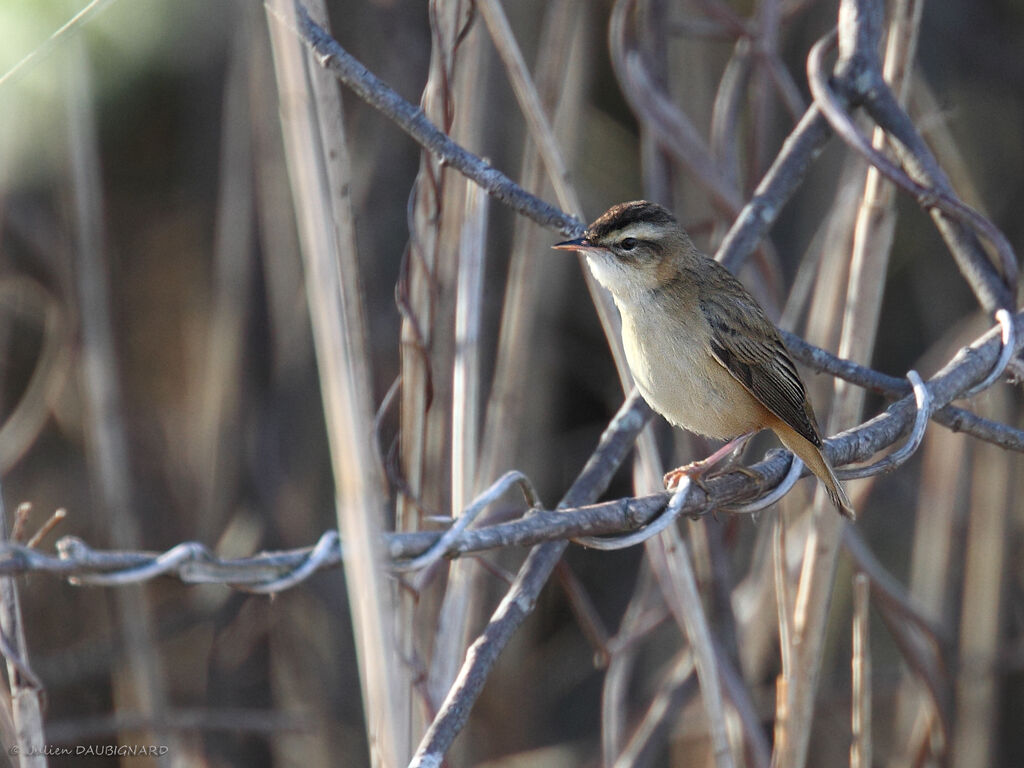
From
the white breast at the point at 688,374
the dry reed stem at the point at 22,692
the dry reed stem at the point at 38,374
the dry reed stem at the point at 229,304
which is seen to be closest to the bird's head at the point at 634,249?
the white breast at the point at 688,374

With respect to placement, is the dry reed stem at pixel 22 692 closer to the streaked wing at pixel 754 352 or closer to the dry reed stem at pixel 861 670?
the streaked wing at pixel 754 352

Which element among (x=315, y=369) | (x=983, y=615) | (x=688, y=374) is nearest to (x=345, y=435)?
(x=688, y=374)

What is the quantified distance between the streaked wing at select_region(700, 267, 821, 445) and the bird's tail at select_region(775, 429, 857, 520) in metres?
0.19

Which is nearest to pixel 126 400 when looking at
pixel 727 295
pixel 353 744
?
pixel 353 744

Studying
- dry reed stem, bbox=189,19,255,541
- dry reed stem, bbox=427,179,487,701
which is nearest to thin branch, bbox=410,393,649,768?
dry reed stem, bbox=427,179,487,701

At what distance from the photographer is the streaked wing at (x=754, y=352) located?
293cm

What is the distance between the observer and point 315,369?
472cm

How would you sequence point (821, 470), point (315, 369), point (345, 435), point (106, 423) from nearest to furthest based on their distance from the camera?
point (345, 435) < point (821, 470) < point (106, 423) < point (315, 369)

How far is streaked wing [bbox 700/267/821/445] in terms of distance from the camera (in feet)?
9.60

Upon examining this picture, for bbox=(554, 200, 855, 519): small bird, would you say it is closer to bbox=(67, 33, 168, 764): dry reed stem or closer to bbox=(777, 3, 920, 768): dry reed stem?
bbox=(777, 3, 920, 768): dry reed stem

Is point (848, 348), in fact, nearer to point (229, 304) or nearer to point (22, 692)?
point (22, 692)

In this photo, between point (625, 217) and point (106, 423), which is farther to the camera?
point (106, 423)

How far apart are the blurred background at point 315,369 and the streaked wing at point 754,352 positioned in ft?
1.80

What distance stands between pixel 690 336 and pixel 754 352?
7.8 inches
